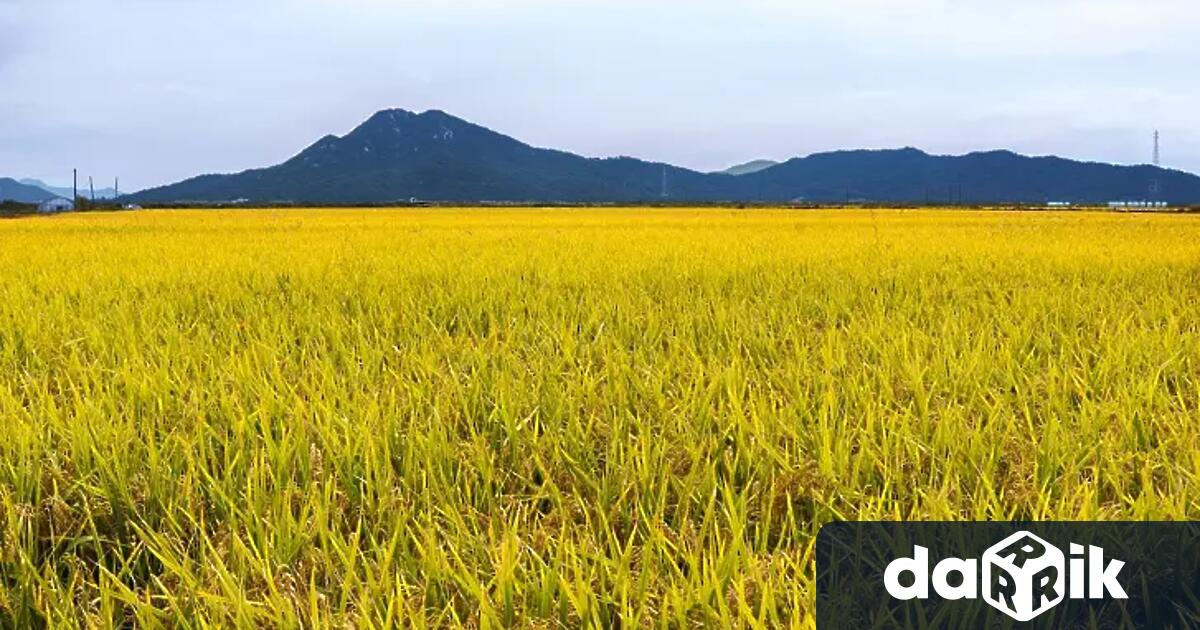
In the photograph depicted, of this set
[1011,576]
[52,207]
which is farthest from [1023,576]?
[52,207]

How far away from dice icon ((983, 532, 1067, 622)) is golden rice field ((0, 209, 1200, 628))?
10 centimetres

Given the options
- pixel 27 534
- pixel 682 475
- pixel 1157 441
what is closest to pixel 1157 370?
pixel 1157 441

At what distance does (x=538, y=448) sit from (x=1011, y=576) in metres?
1.12

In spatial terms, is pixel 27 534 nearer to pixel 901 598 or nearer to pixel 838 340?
pixel 901 598

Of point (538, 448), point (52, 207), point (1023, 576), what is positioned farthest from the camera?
point (52, 207)

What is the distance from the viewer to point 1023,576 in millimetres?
1313

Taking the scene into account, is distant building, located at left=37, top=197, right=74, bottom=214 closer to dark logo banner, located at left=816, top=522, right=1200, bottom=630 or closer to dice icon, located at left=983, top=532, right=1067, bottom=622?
dark logo banner, located at left=816, top=522, right=1200, bottom=630

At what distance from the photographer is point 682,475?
1896 millimetres

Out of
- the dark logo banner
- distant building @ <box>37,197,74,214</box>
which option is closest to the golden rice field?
the dark logo banner

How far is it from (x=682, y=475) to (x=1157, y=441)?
1.33 m

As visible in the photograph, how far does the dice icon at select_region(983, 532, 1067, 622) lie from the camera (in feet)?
4.15

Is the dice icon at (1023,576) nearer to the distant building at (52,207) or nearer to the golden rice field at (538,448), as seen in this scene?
the golden rice field at (538,448)

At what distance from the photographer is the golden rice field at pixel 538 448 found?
131cm

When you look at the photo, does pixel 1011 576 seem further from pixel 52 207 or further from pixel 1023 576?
pixel 52 207
